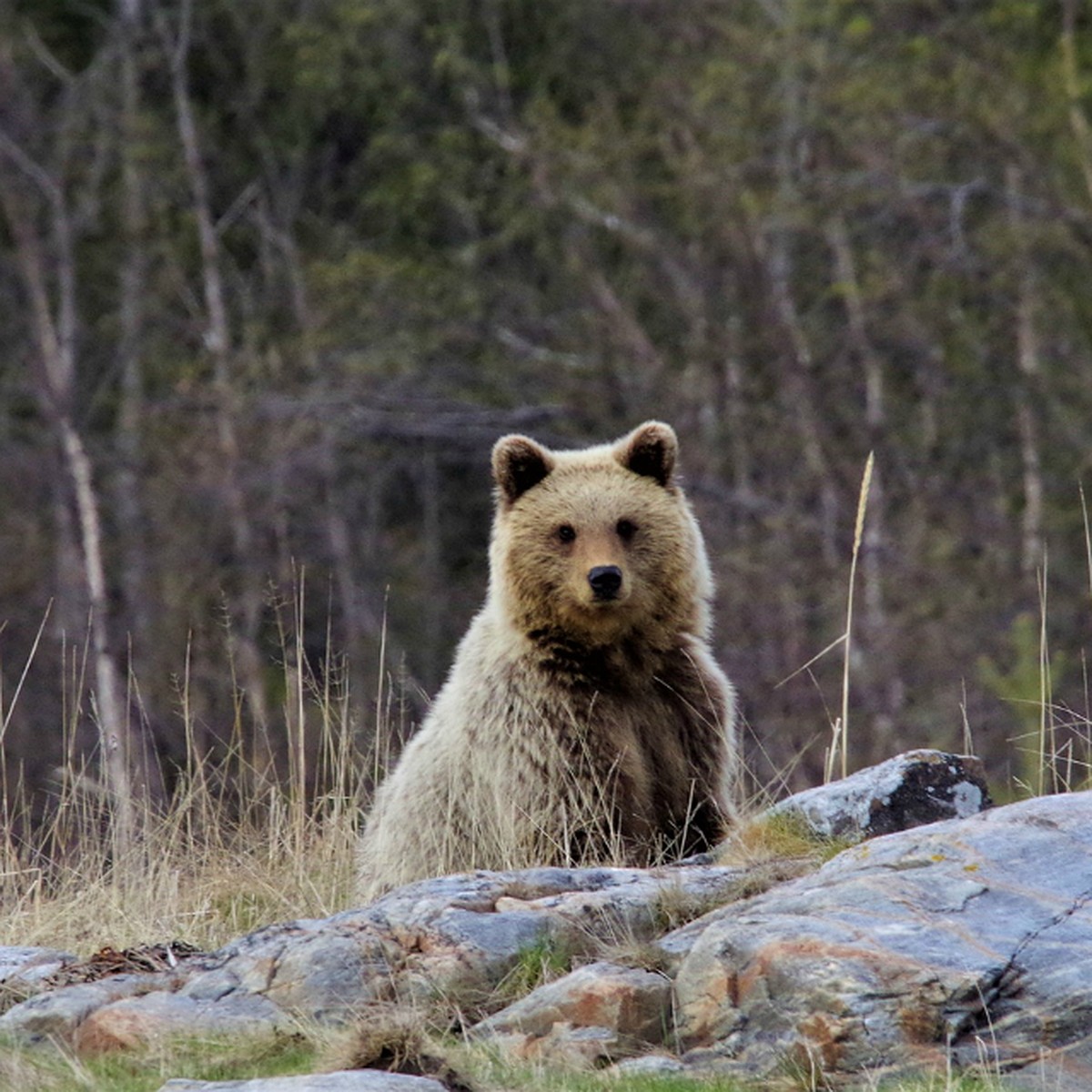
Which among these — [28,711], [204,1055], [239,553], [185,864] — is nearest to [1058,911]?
[204,1055]

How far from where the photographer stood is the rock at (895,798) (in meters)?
7.24

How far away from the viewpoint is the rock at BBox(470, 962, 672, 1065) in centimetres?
582

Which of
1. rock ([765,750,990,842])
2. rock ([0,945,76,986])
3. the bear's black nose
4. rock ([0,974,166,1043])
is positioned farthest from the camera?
the bear's black nose

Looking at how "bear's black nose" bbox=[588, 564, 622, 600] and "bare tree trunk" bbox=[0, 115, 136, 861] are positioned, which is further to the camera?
"bare tree trunk" bbox=[0, 115, 136, 861]

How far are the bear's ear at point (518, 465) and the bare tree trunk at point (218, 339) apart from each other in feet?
54.0

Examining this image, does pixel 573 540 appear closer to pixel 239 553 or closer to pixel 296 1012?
pixel 296 1012

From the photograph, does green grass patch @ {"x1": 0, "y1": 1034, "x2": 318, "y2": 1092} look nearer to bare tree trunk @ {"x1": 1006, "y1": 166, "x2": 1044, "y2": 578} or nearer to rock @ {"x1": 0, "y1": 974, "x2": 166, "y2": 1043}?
rock @ {"x1": 0, "y1": 974, "x2": 166, "y2": 1043}

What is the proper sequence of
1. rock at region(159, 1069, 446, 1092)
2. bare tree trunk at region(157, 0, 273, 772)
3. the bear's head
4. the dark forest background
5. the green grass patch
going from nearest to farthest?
1. rock at region(159, 1069, 446, 1092)
2. the green grass patch
3. the bear's head
4. the dark forest background
5. bare tree trunk at region(157, 0, 273, 772)

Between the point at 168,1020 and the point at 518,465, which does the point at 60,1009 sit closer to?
the point at 168,1020

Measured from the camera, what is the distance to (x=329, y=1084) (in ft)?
17.5

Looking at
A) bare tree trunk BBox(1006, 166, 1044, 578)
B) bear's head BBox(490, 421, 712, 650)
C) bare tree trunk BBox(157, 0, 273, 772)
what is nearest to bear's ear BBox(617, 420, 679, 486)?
bear's head BBox(490, 421, 712, 650)

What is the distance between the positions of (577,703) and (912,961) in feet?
9.38

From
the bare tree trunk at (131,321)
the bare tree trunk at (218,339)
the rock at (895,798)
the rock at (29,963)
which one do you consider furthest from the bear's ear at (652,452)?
the bare tree trunk at (131,321)

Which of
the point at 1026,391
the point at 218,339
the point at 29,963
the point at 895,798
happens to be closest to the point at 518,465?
the point at 895,798
